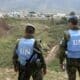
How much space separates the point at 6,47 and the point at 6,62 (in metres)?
4.20

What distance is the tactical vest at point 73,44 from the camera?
9698mm

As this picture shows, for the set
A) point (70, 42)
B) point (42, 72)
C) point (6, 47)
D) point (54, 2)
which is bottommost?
point (54, 2)

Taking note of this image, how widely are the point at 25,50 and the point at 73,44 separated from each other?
3.61 ft

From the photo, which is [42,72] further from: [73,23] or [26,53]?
[73,23]

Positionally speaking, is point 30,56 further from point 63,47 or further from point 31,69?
point 63,47

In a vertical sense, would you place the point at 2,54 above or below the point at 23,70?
below

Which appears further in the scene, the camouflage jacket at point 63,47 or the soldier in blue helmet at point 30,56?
the camouflage jacket at point 63,47

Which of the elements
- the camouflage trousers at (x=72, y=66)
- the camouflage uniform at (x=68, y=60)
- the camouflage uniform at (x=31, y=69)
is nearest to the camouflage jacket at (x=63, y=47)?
the camouflage uniform at (x=68, y=60)

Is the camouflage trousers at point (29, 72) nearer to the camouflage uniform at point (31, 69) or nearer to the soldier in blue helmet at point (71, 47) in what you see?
the camouflage uniform at point (31, 69)

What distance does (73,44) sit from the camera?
31.8 feet

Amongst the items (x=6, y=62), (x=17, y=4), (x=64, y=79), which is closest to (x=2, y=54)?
(x=6, y=62)

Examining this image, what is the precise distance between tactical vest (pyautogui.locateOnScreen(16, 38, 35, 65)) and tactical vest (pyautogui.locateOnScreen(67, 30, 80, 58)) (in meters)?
0.88

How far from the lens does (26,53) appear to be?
938 cm

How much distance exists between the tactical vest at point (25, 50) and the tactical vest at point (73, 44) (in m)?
0.88
